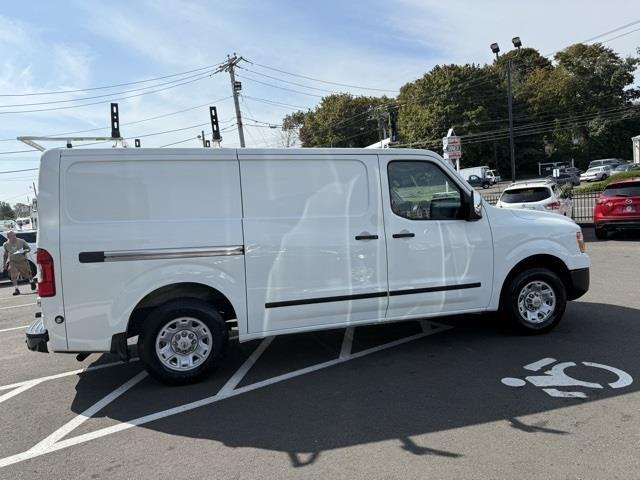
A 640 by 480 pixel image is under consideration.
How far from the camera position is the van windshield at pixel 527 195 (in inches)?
522

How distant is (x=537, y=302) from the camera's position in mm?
5840

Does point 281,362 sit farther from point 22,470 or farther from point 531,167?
point 531,167

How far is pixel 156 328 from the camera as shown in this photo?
15.4 feet

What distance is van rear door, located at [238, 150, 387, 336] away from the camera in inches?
194

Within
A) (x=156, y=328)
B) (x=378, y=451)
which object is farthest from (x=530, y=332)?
(x=156, y=328)

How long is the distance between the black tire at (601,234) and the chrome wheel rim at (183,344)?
481 inches

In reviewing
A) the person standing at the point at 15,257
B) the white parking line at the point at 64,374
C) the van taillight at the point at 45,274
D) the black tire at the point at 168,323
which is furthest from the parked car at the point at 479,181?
the van taillight at the point at 45,274

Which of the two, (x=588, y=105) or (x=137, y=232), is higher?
(x=588, y=105)

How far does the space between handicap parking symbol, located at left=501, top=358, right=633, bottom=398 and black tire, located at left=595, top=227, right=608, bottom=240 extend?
1018cm

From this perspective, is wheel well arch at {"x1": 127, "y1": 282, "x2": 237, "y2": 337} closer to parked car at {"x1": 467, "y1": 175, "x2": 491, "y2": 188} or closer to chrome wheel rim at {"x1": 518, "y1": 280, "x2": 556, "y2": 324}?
chrome wheel rim at {"x1": 518, "y1": 280, "x2": 556, "y2": 324}

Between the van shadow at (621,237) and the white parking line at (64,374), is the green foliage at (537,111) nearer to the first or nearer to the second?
the van shadow at (621,237)

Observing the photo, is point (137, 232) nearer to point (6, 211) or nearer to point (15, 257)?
point (15, 257)

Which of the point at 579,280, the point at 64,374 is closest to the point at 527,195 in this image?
the point at 579,280

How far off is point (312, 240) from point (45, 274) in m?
2.33
